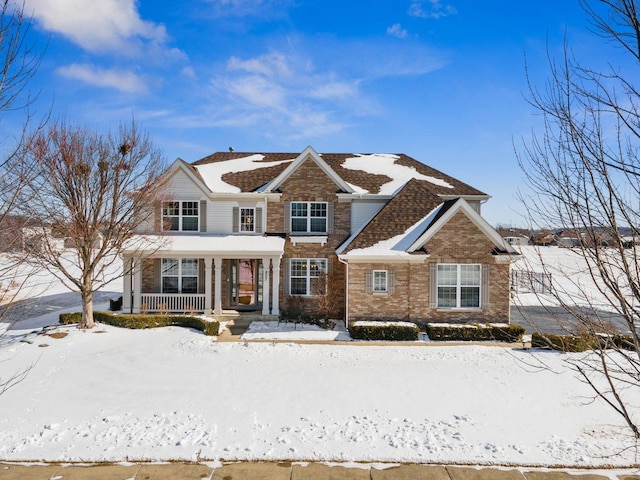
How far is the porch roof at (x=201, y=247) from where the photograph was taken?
1744cm

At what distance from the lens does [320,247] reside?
19281mm

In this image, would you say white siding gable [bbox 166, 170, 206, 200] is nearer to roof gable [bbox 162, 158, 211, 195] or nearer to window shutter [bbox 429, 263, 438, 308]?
roof gable [bbox 162, 158, 211, 195]

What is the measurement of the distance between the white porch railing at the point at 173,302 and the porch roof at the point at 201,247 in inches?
87.2

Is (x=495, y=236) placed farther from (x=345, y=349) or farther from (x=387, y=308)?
(x=345, y=349)

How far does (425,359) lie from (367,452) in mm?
6189

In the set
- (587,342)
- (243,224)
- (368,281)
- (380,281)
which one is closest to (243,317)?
(243,224)

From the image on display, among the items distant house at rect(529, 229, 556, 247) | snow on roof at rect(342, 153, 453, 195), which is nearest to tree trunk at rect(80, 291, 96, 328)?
snow on roof at rect(342, 153, 453, 195)

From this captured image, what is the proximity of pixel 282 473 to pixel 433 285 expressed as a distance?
11640 millimetres

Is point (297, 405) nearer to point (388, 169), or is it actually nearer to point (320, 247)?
point (320, 247)

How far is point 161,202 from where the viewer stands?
61.3 ft

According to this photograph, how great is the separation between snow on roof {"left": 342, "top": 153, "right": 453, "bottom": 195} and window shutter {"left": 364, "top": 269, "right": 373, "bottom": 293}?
17.4 feet

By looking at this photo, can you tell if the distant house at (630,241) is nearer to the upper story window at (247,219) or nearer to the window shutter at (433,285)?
the window shutter at (433,285)

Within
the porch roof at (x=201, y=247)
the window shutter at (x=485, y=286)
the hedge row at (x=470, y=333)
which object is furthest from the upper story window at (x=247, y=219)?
the window shutter at (x=485, y=286)

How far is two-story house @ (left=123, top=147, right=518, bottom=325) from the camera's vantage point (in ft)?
53.4
